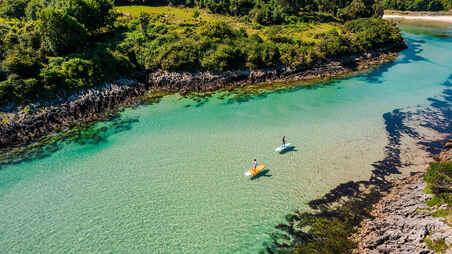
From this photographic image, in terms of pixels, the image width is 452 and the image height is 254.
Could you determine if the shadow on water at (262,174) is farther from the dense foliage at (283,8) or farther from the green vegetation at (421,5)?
the green vegetation at (421,5)

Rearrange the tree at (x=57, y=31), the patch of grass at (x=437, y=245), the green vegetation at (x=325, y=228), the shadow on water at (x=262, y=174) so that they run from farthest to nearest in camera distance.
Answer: the tree at (x=57, y=31)
the shadow on water at (x=262, y=174)
the green vegetation at (x=325, y=228)
the patch of grass at (x=437, y=245)

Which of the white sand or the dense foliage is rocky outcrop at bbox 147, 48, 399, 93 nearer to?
the dense foliage

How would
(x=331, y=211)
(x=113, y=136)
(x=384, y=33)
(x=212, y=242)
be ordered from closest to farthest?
1. (x=212, y=242)
2. (x=331, y=211)
3. (x=113, y=136)
4. (x=384, y=33)

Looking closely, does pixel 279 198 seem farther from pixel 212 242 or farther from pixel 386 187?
pixel 386 187

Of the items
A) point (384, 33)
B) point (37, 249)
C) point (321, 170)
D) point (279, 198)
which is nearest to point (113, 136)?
point (37, 249)

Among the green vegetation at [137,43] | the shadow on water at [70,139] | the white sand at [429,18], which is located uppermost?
the white sand at [429,18]

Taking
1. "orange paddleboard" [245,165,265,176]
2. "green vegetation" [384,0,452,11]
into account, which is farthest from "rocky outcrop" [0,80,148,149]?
"green vegetation" [384,0,452,11]

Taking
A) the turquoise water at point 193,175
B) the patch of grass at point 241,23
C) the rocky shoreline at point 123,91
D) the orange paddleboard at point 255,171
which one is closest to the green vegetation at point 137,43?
the patch of grass at point 241,23
